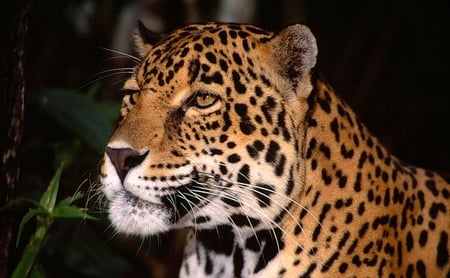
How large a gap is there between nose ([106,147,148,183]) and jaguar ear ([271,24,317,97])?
2.52 ft

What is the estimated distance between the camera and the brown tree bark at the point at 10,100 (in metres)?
4.24

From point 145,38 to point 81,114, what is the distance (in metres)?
1.12

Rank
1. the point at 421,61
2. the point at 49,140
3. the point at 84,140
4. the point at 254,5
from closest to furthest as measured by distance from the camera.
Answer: the point at 84,140
the point at 49,140
the point at 254,5
the point at 421,61

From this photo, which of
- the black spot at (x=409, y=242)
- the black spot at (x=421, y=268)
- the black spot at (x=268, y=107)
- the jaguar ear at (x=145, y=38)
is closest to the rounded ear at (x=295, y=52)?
the black spot at (x=268, y=107)

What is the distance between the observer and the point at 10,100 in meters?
4.29

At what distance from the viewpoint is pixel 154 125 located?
401 cm

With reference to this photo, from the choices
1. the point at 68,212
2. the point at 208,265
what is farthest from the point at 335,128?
the point at 68,212

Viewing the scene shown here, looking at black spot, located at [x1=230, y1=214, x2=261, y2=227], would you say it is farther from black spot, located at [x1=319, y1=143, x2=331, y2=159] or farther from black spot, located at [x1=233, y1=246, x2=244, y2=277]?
black spot, located at [x1=319, y1=143, x2=331, y2=159]

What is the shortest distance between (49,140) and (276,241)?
124 inches

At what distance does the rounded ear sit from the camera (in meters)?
4.11

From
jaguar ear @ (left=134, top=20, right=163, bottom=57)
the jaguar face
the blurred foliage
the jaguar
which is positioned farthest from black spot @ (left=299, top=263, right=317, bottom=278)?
jaguar ear @ (left=134, top=20, right=163, bottom=57)

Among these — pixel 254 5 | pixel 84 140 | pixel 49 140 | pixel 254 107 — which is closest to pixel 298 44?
pixel 254 107

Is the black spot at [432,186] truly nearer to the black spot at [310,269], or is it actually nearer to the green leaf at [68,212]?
the black spot at [310,269]

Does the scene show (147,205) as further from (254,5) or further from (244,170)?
(254,5)
